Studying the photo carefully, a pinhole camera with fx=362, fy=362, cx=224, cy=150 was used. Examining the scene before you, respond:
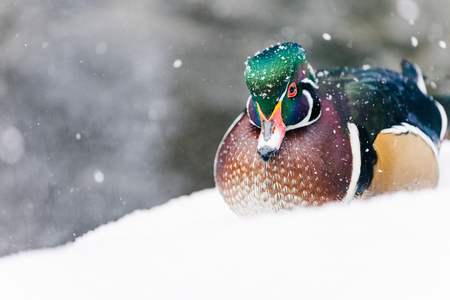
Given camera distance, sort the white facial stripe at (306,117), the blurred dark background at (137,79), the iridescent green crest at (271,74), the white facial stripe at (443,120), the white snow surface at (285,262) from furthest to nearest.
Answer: the blurred dark background at (137,79)
the white facial stripe at (443,120)
the white facial stripe at (306,117)
the iridescent green crest at (271,74)
the white snow surface at (285,262)

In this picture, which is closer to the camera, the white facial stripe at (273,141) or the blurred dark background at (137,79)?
the white facial stripe at (273,141)

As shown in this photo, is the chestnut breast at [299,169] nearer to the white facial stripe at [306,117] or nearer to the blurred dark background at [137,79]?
the white facial stripe at [306,117]

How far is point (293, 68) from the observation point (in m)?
0.87

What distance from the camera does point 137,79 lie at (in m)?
2.03

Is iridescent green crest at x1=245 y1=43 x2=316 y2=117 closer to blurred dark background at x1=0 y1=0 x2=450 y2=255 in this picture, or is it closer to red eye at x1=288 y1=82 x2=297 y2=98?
red eye at x1=288 y1=82 x2=297 y2=98

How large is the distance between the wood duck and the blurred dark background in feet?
3.02

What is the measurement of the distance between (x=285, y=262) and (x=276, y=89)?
388mm

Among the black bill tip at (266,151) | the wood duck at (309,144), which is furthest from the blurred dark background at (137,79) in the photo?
the black bill tip at (266,151)

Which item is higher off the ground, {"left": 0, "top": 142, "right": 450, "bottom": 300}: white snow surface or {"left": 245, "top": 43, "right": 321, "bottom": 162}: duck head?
{"left": 245, "top": 43, "right": 321, "bottom": 162}: duck head

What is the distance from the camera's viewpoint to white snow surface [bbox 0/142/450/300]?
593 millimetres

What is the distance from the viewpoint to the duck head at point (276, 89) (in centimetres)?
84

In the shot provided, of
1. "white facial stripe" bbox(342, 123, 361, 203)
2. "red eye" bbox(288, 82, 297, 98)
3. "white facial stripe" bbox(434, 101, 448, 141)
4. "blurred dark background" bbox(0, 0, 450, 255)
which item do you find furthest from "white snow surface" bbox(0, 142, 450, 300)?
"blurred dark background" bbox(0, 0, 450, 255)

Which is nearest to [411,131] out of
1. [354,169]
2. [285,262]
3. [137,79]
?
[354,169]

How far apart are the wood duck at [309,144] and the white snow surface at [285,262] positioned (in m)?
0.05
